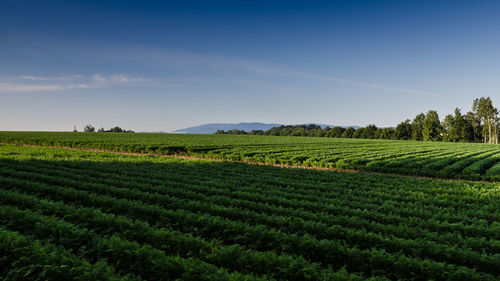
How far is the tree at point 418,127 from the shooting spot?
113875mm

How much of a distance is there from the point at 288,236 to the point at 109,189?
24.8 feet

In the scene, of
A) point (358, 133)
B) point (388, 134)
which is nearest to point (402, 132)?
point (388, 134)

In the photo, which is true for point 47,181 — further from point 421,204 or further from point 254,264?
point 421,204

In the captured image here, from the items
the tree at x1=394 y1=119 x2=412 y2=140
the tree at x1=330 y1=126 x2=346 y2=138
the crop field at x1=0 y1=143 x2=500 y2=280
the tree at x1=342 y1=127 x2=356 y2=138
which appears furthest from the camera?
the tree at x1=330 y1=126 x2=346 y2=138

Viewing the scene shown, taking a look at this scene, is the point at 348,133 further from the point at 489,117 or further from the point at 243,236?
the point at 243,236

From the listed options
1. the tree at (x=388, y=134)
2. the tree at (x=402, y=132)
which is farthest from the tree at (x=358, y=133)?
the tree at (x=402, y=132)

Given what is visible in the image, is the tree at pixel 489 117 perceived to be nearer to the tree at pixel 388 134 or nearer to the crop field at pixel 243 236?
the tree at pixel 388 134

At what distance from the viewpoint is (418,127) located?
118 m

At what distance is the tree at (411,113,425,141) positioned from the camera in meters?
114

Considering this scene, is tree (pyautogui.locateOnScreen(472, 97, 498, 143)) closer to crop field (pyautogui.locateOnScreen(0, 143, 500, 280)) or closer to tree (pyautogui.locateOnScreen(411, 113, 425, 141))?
tree (pyautogui.locateOnScreen(411, 113, 425, 141))

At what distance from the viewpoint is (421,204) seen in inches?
408

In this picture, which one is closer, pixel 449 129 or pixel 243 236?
pixel 243 236

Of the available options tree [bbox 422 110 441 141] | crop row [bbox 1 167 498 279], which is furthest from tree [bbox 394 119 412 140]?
crop row [bbox 1 167 498 279]

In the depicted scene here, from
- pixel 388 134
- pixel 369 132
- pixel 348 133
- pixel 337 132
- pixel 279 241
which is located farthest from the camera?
pixel 337 132
